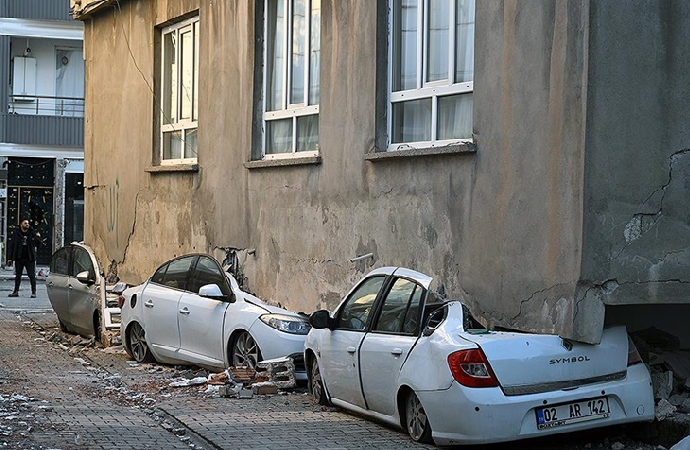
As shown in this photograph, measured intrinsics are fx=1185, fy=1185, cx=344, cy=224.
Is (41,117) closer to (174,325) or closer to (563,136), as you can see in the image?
(174,325)

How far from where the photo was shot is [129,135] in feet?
66.2

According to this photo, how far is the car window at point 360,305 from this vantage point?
10297 millimetres

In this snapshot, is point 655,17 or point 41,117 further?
point 41,117

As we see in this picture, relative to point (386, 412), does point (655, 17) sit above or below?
above

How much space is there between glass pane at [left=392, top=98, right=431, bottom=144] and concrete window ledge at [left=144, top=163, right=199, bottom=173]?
17.4 ft

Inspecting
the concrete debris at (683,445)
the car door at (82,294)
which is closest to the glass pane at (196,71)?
the car door at (82,294)

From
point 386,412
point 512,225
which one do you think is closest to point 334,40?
point 512,225

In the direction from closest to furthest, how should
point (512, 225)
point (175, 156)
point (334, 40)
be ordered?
point (512, 225), point (334, 40), point (175, 156)

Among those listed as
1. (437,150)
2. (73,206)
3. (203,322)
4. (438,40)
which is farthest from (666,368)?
(73,206)

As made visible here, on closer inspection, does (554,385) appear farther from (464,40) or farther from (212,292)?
(212,292)

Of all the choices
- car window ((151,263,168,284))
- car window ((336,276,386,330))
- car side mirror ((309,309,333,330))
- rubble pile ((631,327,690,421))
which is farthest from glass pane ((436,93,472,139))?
car window ((151,263,168,284))

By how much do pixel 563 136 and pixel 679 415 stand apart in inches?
94.4

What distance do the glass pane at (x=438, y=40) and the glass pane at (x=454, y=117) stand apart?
0.98ft

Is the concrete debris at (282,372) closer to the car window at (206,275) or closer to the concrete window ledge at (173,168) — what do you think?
the car window at (206,275)
